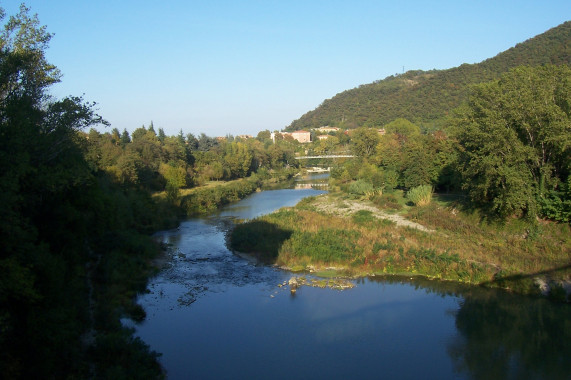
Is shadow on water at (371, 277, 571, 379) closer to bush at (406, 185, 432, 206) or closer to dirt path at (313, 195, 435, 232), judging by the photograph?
dirt path at (313, 195, 435, 232)

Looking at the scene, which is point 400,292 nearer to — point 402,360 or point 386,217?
point 402,360

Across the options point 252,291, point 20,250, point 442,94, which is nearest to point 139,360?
point 20,250

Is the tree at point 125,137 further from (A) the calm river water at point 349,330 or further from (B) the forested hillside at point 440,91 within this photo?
(B) the forested hillside at point 440,91

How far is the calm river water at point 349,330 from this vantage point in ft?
36.0

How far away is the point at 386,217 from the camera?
976 inches

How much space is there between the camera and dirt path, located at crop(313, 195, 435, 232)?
2299cm

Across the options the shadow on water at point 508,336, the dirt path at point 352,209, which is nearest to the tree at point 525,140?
the dirt path at point 352,209

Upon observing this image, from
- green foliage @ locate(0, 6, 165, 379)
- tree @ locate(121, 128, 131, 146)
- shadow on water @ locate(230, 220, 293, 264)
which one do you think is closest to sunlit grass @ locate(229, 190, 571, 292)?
shadow on water @ locate(230, 220, 293, 264)

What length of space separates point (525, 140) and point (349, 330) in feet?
40.9

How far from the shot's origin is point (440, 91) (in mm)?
97188

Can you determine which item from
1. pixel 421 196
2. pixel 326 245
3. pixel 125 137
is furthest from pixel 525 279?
pixel 125 137

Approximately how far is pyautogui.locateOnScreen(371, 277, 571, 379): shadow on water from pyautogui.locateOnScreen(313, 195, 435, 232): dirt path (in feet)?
22.0

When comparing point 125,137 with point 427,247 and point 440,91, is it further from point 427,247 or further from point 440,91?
point 440,91

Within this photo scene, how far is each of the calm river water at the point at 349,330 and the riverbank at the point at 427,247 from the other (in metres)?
0.80
